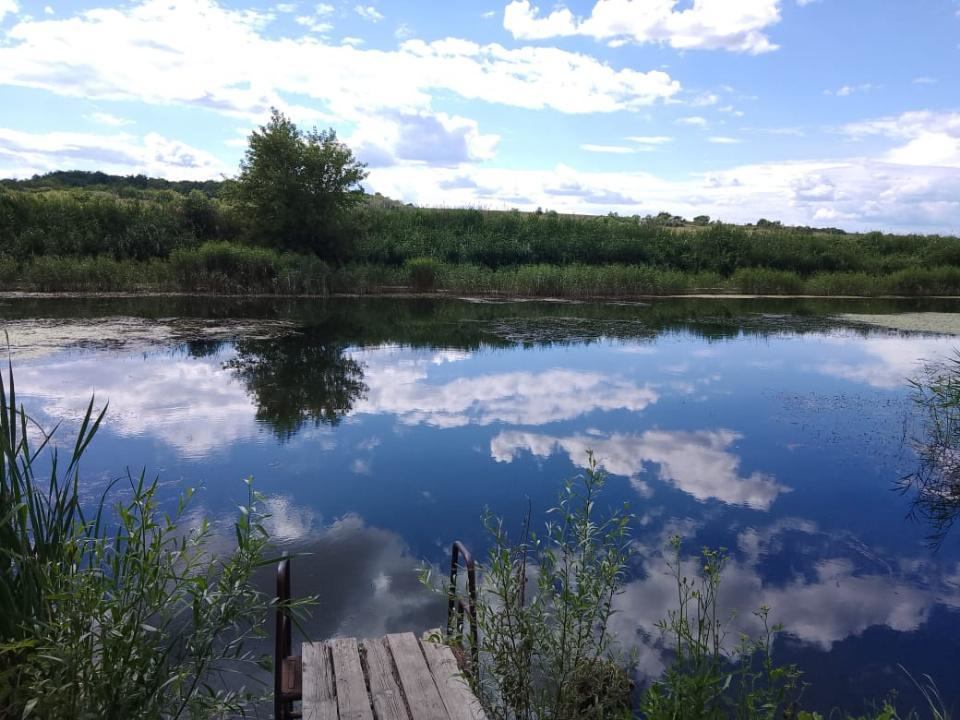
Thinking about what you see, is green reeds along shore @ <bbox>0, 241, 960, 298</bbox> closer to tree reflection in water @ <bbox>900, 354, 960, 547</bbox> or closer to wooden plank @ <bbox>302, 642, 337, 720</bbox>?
tree reflection in water @ <bbox>900, 354, 960, 547</bbox>

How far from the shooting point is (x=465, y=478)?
6.86 meters

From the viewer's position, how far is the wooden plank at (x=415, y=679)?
2.74 metres

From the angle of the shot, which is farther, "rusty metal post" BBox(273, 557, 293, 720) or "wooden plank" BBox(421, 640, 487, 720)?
"rusty metal post" BBox(273, 557, 293, 720)

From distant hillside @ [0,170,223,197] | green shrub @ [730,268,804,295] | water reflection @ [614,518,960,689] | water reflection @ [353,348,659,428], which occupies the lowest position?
water reflection @ [614,518,960,689]

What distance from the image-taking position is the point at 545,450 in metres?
7.81

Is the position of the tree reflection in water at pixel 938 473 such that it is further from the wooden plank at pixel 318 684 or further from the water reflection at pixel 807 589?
the wooden plank at pixel 318 684

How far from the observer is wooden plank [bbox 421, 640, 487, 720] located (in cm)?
273

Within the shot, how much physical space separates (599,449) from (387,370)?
540 cm

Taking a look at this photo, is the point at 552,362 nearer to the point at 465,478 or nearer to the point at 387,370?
the point at 387,370

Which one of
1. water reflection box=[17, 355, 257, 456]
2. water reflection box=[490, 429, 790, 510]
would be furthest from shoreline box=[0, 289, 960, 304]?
water reflection box=[490, 429, 790, 510]

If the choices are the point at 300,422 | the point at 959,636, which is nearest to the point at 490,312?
the point at 300,422

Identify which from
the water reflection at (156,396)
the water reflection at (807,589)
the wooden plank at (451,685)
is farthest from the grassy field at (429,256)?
the wooden plank at (451,685)

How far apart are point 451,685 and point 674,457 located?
542cm

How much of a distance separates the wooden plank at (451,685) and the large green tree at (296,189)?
24206mm
